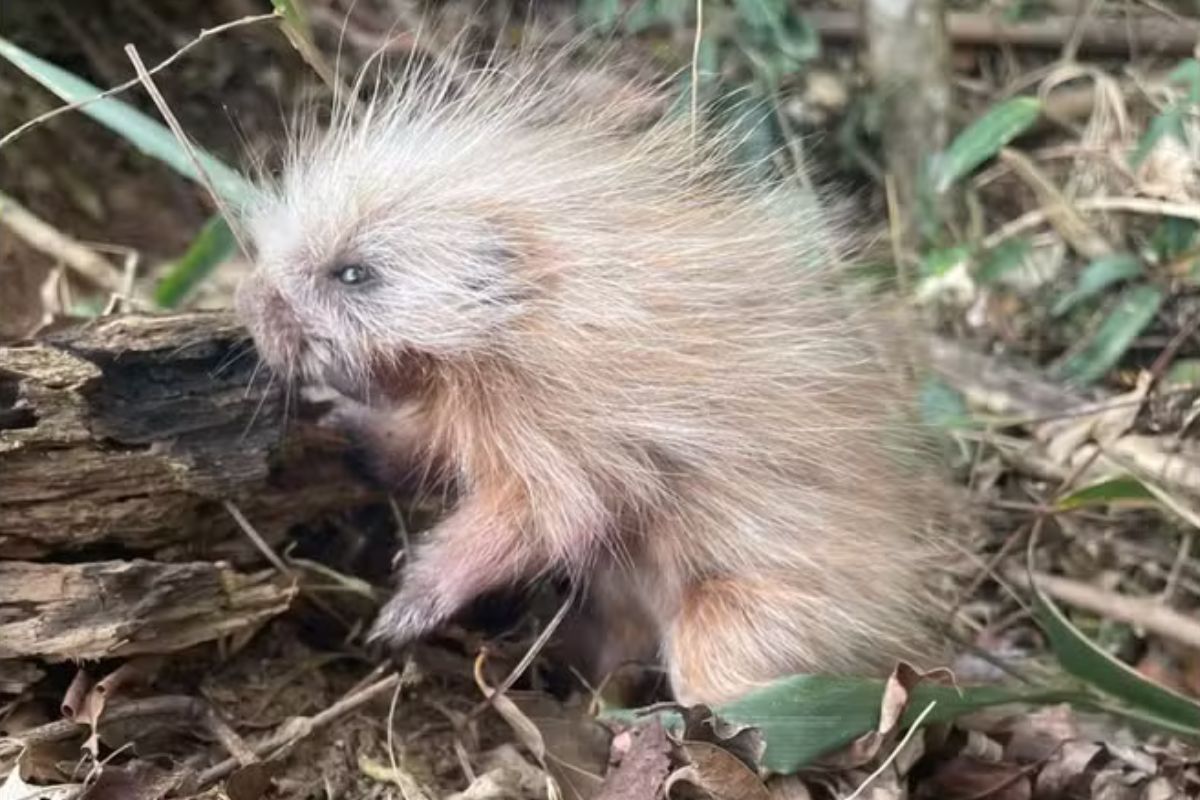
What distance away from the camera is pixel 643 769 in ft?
6.05

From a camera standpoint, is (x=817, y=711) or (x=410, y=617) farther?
(x=410, y=617)

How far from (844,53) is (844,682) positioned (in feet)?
6.64

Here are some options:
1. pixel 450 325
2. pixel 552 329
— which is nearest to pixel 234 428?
pixel 450 325

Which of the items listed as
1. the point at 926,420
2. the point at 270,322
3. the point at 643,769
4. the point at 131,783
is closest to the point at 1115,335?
the point at 926,420

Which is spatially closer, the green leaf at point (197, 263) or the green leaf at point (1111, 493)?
the green leaf at point (1111, 493)

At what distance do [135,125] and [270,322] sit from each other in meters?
0.54

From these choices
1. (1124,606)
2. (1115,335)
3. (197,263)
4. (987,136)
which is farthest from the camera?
(987,136)

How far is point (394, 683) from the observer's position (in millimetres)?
2031

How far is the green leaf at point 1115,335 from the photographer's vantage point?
2.75 meters

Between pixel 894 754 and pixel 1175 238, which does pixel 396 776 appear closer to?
pixel 894 754

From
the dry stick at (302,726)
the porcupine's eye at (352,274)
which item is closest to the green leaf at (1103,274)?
the porcupine's eye at (352,274)

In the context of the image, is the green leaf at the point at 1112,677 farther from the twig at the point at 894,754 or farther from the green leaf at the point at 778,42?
the green leaf at the point at 778,42

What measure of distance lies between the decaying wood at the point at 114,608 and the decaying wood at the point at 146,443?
80mm

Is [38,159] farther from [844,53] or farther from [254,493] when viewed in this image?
[844,53]
